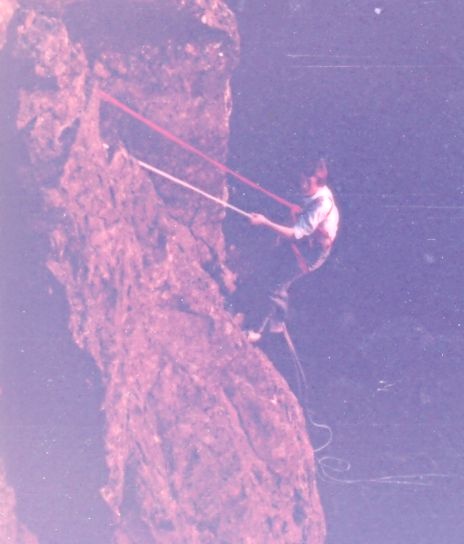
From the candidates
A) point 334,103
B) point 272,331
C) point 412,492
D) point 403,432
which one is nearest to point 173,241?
point 272,331

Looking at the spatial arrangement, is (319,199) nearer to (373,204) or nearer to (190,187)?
(373,204)

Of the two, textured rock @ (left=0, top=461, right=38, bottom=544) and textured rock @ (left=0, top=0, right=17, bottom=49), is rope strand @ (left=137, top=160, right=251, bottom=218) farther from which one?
textured rock @ (left=0, top=461, right=38, bottom=544)

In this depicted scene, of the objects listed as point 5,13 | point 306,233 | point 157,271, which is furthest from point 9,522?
point 5,13

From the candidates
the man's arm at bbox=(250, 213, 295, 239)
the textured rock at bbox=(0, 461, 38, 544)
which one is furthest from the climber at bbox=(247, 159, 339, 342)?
the textured rock at bbox=(0, 461, 38, 544)

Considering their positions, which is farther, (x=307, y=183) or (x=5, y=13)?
(x=307, y=183)

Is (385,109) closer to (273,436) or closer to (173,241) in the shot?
(173,241)
